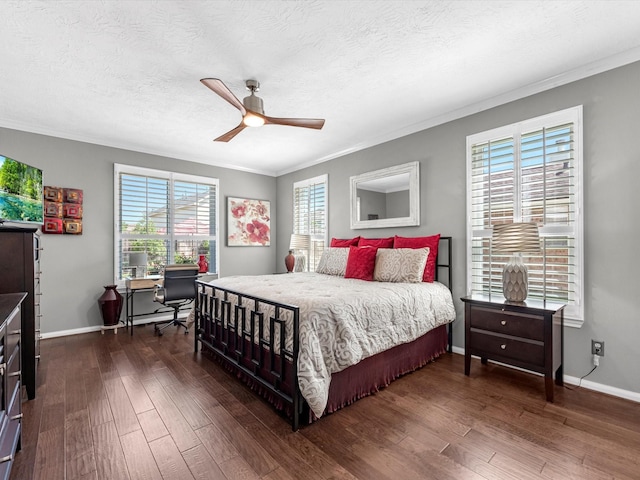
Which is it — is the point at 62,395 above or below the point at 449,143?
below

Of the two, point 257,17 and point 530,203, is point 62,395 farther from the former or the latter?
point 530,203

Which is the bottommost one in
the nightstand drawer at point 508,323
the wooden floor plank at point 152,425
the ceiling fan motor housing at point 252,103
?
the wooden floor plank at point 152,425

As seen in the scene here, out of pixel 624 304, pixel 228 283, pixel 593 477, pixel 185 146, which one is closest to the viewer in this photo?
pixel 593 477

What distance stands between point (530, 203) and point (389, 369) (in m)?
1.99

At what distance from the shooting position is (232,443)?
182cm

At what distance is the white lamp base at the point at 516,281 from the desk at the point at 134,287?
425 cm

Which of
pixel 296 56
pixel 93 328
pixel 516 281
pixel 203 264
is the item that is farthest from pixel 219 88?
pixel 93 328

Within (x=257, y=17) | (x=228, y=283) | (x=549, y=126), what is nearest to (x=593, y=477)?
(x=549, y=126)

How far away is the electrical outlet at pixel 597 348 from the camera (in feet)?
8.10

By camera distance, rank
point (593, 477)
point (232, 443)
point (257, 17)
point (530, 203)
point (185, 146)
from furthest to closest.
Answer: point (185, 146) → point (530, 203) → point (257, 17) → point (232, 443) → point (593, 477)

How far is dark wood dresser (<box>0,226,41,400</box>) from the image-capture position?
7.05ft

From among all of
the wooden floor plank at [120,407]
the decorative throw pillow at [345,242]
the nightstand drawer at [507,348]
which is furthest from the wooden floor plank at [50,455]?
the decorative throw pillow at [345,242]

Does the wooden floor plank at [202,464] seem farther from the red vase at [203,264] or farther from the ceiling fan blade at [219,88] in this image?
the red vase at [203,264]

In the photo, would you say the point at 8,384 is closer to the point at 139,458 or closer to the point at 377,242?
the point at 139,458
